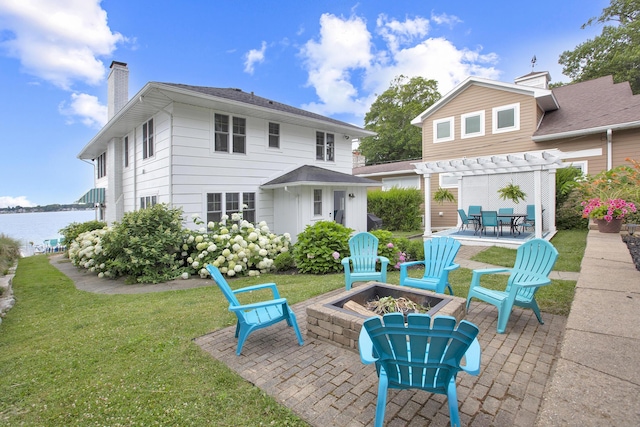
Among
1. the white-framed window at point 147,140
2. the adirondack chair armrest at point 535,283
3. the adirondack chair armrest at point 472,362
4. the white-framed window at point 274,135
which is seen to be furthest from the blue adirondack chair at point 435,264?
the white-framed window at point 147,140

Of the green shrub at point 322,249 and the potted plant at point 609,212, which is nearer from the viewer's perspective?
the potted plant at point 609,212

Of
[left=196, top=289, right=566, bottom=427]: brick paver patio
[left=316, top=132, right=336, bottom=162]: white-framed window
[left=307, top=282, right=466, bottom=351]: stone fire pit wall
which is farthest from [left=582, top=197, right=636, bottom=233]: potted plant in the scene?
[left=316, top=132, right=336, bottom=162]: white-framed window

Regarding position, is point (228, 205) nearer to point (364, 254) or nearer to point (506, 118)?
point (364, 254)

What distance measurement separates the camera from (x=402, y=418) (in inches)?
85.4

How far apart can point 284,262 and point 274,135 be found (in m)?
5.41

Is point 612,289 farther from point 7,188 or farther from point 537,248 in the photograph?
point 7,188

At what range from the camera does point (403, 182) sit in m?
18.5

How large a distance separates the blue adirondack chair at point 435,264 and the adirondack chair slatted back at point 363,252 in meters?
0.66

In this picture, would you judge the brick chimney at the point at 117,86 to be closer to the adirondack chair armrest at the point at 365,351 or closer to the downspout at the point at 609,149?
the adirondack chair armrest at the point at 365,351

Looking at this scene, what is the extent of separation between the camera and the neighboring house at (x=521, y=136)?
10.9 metres

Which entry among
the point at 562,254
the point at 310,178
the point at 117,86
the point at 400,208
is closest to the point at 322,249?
the point at 310,178

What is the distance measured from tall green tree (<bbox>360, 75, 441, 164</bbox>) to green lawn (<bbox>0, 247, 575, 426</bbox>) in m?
26.2

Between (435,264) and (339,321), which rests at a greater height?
(435,264)

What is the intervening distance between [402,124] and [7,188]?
29377 millimetres
